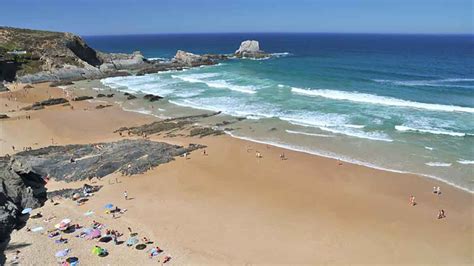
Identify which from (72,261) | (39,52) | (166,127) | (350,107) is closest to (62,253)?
(72,261)

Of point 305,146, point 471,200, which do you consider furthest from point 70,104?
point 471,200

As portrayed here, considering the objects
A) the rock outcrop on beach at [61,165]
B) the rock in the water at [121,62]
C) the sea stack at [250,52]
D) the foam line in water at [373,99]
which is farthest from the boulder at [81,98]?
the sea stack at [250,52]

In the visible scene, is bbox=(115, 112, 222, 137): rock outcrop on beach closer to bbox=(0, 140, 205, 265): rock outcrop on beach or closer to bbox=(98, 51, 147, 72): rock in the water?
bbox=(0, 140, 205, 265): rock outcrop on beach

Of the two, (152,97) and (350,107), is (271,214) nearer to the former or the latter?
(350,107)

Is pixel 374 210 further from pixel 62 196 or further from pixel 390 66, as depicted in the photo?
pixel 390 66

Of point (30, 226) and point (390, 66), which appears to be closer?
point (30, 226)

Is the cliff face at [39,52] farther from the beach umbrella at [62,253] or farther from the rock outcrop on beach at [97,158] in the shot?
the beach umbrella at [62,253]

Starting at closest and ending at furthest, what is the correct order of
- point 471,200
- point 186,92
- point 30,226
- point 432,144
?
point 30,226
point 471,200
point 432,144
point 186,92
